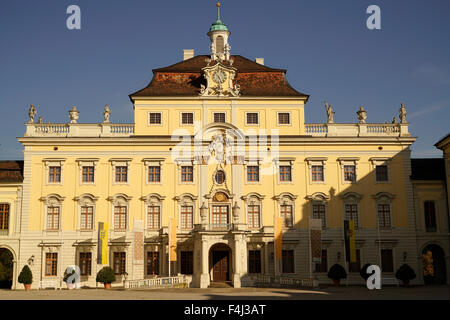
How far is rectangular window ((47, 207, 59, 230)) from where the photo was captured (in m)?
43.4

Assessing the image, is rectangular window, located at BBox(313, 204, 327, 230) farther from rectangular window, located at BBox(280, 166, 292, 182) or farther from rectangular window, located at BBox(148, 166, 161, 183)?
rectangular window, located at BBox(148, 166, 161, 183)

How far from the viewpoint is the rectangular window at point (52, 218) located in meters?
43.4

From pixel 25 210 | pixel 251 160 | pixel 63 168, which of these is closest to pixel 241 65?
pixel 251 160

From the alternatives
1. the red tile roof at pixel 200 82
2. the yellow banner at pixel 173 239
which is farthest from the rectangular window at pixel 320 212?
the yellow banner at pixel 173 239

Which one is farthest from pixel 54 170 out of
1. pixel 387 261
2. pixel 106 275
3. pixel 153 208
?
pixel 387 261

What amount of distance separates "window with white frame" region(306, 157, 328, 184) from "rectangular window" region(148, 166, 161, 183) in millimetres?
11049

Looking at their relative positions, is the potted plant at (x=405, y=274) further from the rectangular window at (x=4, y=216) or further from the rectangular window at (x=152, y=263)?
the rectangular window at (x=4, y=216)

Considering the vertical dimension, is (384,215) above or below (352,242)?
above

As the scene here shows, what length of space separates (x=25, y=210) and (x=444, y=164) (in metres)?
31.1

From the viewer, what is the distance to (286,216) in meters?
43.9

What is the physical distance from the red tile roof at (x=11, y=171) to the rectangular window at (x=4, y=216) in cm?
181

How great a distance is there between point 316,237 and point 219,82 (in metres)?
13.7

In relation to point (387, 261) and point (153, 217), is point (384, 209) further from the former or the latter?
point (153, 217)
